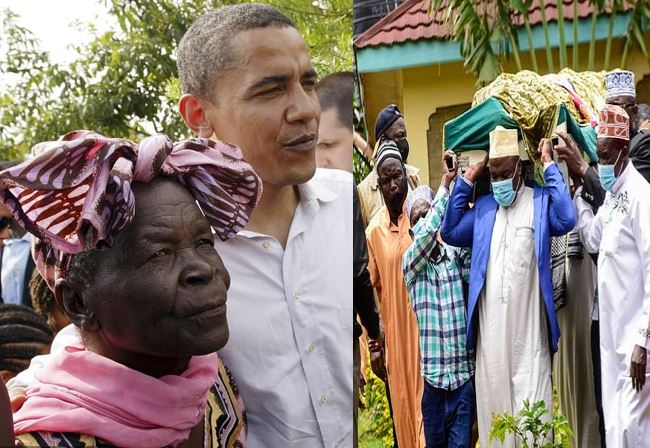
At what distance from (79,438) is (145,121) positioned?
35cm

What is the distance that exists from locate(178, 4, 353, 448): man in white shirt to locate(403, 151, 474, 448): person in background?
889 millimetres

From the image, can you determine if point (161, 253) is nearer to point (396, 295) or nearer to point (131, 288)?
point (131, 288)

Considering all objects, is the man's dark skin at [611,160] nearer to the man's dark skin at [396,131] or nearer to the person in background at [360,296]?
the man's dark skin at [396,131]

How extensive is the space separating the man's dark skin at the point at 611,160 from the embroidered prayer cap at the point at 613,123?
2 cm

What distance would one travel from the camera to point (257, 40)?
3.51ft

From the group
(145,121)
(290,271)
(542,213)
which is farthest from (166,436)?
(542,213)

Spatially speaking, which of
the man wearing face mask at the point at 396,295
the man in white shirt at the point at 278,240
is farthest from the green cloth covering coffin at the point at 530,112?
the man in white shirt at the point at 278,240


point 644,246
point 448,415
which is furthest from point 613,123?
point 448,415

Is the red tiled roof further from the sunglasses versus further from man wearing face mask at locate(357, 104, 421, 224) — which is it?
the sunglasses

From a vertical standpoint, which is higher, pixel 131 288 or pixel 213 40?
pixel 213 40

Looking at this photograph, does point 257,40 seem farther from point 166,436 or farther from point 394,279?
point 394,279

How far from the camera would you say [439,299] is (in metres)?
2.41

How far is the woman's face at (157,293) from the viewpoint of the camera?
963 mm

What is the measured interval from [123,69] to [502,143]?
1715 millimetres
